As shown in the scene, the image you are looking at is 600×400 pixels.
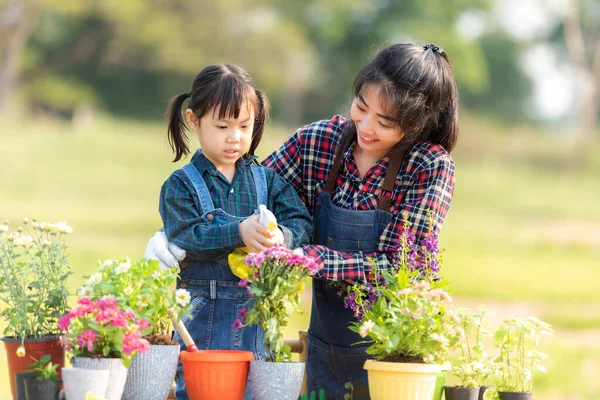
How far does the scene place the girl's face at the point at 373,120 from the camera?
9.12 ft

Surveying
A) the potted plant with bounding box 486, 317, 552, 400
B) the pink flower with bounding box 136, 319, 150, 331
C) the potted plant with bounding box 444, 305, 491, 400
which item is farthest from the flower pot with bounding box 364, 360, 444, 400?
the pink flower with bounding box 136, 319, 150, 331

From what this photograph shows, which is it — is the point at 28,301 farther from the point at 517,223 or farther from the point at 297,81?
the point at 297,81

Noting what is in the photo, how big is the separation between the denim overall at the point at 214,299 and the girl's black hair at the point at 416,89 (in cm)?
61

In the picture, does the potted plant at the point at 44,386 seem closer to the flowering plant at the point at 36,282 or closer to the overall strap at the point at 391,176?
the flowering plant at the point at 36,282

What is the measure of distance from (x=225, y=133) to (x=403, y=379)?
2.96 feet

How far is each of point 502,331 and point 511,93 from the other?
2598 cm

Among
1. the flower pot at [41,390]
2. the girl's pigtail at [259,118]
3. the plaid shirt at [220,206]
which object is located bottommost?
the flower pot at [41,390]

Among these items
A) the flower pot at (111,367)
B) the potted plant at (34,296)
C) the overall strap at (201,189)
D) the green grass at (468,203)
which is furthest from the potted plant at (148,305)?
the green grass at (468,203)

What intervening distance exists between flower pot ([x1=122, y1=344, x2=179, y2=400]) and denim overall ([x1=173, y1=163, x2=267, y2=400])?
344 mm

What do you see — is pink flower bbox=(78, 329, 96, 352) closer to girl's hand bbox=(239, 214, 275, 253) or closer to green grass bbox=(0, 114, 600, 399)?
girl's hand bbox=(239, 214, 275, 253)

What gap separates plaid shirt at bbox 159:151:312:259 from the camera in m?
2.58

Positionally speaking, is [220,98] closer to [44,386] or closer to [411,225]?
[411,225]

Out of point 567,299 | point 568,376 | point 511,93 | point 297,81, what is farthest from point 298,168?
point 511,93

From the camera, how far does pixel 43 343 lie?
2387mm
